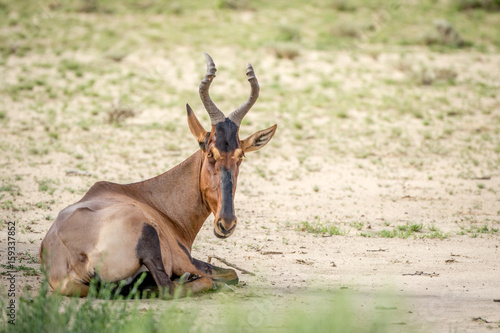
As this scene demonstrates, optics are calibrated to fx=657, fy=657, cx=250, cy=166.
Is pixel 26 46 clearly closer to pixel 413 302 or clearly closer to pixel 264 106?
pixel 264 106

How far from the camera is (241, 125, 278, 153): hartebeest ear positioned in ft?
25.5

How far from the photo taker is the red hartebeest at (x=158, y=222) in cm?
635

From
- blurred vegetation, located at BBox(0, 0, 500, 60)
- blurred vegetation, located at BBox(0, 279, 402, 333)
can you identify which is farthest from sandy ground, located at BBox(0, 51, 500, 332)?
blurred vegetation, located at BBox(0, 0, 500, 60)

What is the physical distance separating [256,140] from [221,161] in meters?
0.92

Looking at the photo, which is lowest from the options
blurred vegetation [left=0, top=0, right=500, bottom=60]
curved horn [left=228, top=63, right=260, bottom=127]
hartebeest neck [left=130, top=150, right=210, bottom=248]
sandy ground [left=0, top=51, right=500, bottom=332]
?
sandy ground [left=0, top=51, right=500, bottom=332]

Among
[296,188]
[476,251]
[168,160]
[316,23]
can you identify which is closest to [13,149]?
[168,160]

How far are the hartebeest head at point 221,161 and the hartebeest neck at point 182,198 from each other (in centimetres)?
17

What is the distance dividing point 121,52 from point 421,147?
11.8 metres

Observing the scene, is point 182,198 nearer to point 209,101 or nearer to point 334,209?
point 209,101

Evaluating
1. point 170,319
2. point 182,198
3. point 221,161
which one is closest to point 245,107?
point 221,161

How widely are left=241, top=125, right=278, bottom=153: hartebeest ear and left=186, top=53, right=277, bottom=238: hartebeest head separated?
0.04 feet

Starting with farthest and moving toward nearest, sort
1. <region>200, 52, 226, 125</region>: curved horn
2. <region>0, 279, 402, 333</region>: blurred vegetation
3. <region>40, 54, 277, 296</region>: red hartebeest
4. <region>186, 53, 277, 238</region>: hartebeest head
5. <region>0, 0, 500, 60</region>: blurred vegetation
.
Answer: <region>0, 0, 500, 60</region>: blurred vegetation
<region>200, 52, 226, 125</region>: curved horn
<region>186, 53, 277, 238</region>: hartebeest head
<region>40, 54, 277, 296</region>: red hartebeest
<region>0, 279, 402, 333</region>: blurred vegetation

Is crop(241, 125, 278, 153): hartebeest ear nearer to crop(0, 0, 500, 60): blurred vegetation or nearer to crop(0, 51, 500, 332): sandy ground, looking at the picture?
crop(0, 51, 500, 332): sandy ground

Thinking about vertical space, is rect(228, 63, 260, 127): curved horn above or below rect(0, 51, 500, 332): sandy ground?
above
